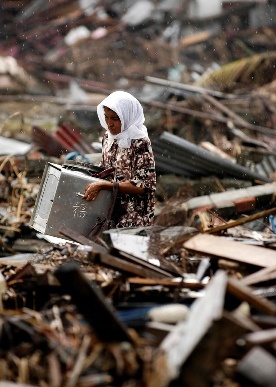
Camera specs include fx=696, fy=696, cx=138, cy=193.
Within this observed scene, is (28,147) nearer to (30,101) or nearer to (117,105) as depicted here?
(117,105)

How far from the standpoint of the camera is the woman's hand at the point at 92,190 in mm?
6324

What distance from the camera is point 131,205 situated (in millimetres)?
6582

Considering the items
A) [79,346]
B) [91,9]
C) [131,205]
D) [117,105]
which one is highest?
[91,9]

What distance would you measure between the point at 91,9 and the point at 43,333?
24438 mm

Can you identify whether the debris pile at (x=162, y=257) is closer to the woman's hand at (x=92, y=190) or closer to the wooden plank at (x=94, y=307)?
the wooden plank at (x=94, y=307)

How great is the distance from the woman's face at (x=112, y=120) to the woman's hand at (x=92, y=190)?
1.70ft

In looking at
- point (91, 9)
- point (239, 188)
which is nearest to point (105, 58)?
point (91, 9)

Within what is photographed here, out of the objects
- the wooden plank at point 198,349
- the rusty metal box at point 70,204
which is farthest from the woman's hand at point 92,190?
the wooden plank at point 198,349

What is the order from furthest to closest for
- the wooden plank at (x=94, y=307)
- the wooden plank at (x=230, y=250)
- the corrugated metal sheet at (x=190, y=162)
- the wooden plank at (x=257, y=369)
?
the corrugated metal sheet at (x=190, y=162) < the wooden plank at (x=230, y=250) < the wooden plank at (x=94, y=307) < the wooden plank at (x=257, y=369)

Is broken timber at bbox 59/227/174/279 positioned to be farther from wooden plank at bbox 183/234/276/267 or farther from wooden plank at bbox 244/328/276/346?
wooden plank at bbox 244/328/276/346

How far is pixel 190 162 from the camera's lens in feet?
31.2

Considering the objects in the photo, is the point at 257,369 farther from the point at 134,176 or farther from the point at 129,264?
the point at 134,176

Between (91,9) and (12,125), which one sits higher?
(91,9)

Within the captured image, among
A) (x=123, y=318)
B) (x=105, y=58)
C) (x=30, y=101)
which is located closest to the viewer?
(x=123, y=318)
